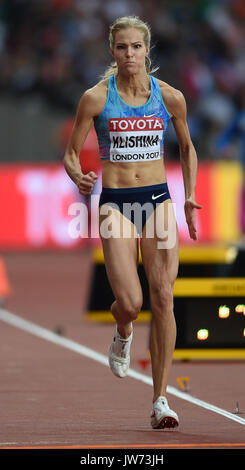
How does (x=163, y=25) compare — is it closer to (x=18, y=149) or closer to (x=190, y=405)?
(x=18, y=149)

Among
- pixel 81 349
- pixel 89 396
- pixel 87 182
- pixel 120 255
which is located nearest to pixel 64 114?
pixel 81 349

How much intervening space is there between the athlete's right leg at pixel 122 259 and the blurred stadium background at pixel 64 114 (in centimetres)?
1704

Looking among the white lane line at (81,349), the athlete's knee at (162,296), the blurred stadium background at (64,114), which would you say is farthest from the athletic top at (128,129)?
the blurred stadium background at (64,114)

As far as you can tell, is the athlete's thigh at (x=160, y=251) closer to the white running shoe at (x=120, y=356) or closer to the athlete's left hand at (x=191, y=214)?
the athlete's left hand at (x=191, y=214)

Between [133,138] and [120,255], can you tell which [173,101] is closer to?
[133,138]

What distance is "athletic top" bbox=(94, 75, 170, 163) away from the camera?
316 inches

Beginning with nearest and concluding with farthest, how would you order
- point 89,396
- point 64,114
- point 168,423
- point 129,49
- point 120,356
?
1. point 168,423
2. point 129,49
3. point 120,356
4. point 89,396
5. point 64,114

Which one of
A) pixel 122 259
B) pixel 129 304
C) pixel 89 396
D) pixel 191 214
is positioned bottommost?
pixel 89 396

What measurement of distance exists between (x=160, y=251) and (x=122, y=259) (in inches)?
9.2

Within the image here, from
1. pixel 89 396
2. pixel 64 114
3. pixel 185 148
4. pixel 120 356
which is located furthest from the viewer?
pixel 64 114

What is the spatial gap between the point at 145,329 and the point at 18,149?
1332 cm

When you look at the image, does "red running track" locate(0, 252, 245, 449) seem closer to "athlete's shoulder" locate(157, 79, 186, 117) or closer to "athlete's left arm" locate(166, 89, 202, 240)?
"athlete's left arm" locate(166, 89, 202, 240)

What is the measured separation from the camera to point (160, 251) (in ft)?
26.3

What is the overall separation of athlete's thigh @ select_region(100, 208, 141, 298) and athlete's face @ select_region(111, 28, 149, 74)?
89 centimetres
